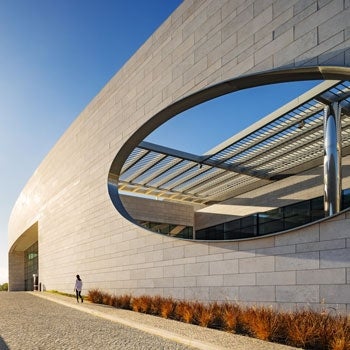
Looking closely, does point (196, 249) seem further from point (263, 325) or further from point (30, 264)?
point (30, 264)

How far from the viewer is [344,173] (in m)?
20.8

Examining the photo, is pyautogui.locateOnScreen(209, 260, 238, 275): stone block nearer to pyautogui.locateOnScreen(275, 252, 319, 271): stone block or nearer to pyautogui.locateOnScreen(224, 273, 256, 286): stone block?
pyautogui.locateOnScreen(224, 273, 256, 286): stone block

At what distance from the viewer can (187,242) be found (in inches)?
533

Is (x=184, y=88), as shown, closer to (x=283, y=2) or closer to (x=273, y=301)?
(x=283, y=2)

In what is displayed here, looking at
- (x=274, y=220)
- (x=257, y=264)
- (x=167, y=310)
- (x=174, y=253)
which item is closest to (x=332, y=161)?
(x=257, y=264)

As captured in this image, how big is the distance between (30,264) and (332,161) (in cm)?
4726

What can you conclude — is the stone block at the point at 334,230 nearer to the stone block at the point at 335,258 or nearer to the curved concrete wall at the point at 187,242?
the curved concrete wall at the point at 187,242

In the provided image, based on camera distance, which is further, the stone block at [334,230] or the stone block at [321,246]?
the stone block at [321,246]

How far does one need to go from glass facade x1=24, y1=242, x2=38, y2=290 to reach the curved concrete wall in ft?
87.3

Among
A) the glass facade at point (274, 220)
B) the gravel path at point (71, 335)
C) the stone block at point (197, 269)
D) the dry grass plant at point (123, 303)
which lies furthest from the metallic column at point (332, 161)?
the dry grass plant at point (123, 303)

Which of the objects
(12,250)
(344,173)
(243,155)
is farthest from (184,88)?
(12,250)

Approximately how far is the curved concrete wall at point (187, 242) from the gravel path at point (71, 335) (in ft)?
10.5

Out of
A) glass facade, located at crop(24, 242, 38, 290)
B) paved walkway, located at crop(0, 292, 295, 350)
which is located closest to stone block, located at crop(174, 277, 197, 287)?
paved walkway, located at crop(0, 292, 295, 350)

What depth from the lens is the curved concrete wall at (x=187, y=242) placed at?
9148 millimetres
